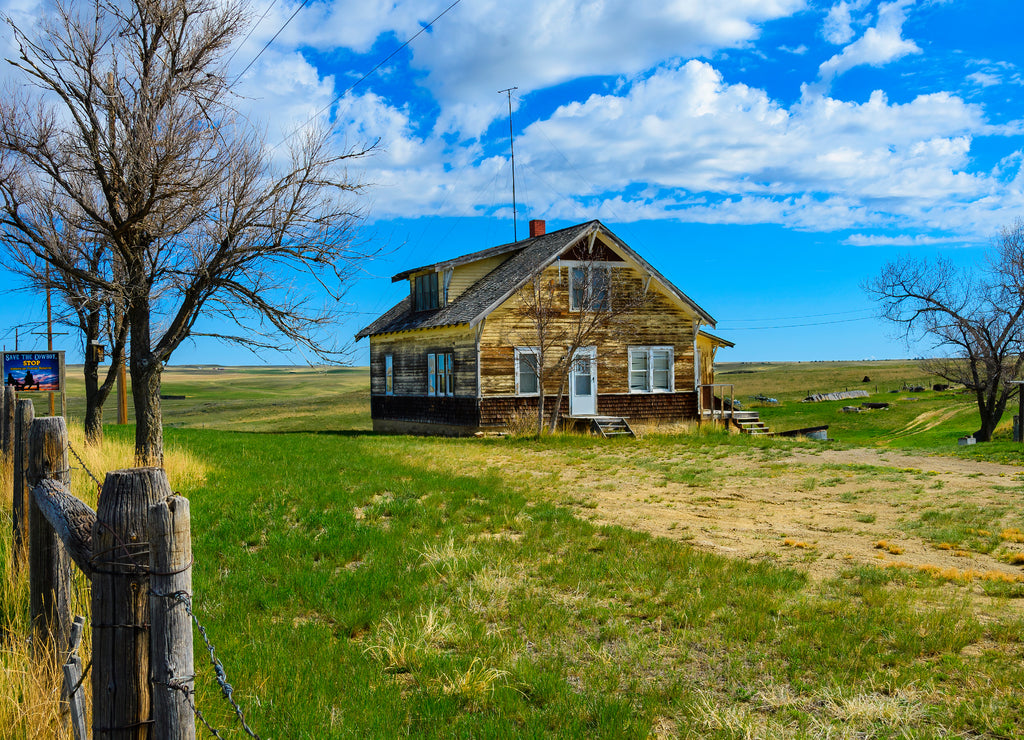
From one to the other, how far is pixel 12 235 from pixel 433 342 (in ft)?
54.3

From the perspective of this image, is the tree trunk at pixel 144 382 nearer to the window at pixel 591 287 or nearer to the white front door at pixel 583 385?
the window at pixel 591 287

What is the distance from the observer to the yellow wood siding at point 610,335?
26922 millimetres

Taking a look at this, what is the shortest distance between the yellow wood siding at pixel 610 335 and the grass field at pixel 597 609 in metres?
12.3

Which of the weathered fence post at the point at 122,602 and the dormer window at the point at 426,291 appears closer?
the weathered fence post at the point at 122,602

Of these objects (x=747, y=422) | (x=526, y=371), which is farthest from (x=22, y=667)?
(x=747, y=422)

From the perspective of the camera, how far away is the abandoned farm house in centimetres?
2688

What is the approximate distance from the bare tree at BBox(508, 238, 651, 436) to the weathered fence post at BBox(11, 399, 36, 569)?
19854 millimetres

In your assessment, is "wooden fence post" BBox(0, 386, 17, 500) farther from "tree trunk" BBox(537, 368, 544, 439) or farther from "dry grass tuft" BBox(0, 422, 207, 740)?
"tree trunk" BBox(537, 368, 544, 439)

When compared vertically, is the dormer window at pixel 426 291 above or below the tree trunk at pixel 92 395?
above

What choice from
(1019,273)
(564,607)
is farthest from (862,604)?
(1019,273)

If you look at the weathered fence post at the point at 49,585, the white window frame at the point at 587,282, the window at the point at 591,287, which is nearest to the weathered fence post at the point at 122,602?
the weathered fence post at the point at 49,585

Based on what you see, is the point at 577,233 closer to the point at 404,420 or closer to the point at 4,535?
the point at 404,420

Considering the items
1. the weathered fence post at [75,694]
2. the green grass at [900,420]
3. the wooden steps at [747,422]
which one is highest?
the weathered fence post at [75,694]

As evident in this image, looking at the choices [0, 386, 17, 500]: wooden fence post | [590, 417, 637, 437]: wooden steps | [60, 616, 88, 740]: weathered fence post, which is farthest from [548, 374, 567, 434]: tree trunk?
[60, 616, 88, 740]: weathered fence post
